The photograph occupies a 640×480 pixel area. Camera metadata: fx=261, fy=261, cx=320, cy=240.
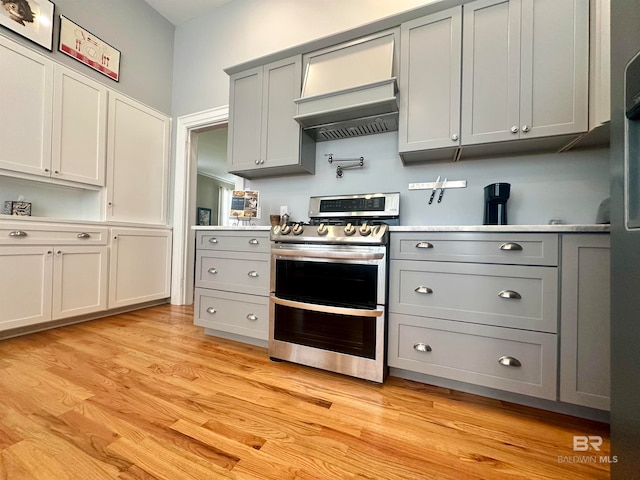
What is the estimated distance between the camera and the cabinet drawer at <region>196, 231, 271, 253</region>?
6.02 ft

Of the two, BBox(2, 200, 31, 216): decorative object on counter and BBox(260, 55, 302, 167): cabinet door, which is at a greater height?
BBox(260, 55, 302, 167): cabinet door

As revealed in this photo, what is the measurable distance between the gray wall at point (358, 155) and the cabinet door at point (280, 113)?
0.32 metres

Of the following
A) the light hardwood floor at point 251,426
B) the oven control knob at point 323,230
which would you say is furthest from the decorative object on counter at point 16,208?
the oven control knob at point 323,230

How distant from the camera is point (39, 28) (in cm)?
217

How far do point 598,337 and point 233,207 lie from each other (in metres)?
2.26

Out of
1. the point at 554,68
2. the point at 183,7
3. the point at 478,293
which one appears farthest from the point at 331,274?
the point at 183,7

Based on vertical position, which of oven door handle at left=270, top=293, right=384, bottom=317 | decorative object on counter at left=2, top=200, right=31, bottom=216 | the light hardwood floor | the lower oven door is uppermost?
decorative object on counter at left=2, top=200, right=31, bottom=216

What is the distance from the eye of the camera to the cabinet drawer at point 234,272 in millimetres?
1830

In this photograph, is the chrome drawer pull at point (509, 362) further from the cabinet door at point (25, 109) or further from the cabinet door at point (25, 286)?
the cabinet door at point (25, 109)

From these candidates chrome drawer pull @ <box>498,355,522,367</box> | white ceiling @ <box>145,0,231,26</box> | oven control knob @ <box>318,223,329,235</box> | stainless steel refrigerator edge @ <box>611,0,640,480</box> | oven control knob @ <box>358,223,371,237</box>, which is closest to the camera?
stainless steel refrigerator edge @ <box>611,0,640,480</box>

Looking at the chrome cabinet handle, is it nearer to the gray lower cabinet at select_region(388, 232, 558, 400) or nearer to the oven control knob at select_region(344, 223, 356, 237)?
the gray lower cabinet at select_region(388, 232, 558, 400)

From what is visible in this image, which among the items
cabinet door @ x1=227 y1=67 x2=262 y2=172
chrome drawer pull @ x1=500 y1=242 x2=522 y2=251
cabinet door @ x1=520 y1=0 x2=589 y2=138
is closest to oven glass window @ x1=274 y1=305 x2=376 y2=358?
chrome drawer pull @ x1=500 y1=242 x2=522 y2=251

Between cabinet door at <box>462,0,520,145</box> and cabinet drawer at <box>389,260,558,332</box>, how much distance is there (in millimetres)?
795

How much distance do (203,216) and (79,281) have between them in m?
5.82
